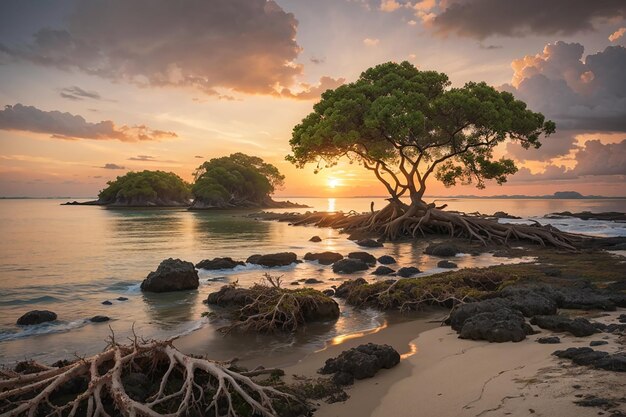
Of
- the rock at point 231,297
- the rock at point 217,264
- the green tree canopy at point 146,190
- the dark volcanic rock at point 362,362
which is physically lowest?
the rock at point 217,264

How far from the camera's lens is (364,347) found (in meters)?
7.64

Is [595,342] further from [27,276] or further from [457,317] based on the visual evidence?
[27,276]

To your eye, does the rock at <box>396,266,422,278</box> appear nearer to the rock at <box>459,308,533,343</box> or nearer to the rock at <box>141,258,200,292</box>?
the rock at <box>141,258,200,292</box>

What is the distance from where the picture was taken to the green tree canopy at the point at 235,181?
113688mm

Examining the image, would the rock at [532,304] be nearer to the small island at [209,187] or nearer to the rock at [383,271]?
the rock at [383,271]

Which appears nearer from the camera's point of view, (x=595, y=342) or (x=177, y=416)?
(x=177, y=416)

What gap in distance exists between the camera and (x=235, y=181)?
120m

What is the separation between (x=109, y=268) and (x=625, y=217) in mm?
71558

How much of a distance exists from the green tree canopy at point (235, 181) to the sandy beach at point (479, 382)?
107417 mm

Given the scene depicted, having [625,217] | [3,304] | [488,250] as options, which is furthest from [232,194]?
[3,304]

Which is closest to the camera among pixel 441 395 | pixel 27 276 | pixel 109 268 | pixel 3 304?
pixel 441 395

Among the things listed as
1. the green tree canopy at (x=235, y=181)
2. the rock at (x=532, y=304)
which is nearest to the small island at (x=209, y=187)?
the green tree canopy at (x=235, y=181)

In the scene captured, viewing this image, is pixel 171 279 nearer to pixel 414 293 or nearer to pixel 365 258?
pixel 414 293

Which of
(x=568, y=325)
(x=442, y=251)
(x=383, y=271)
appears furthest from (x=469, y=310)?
(x=442, y=251)
